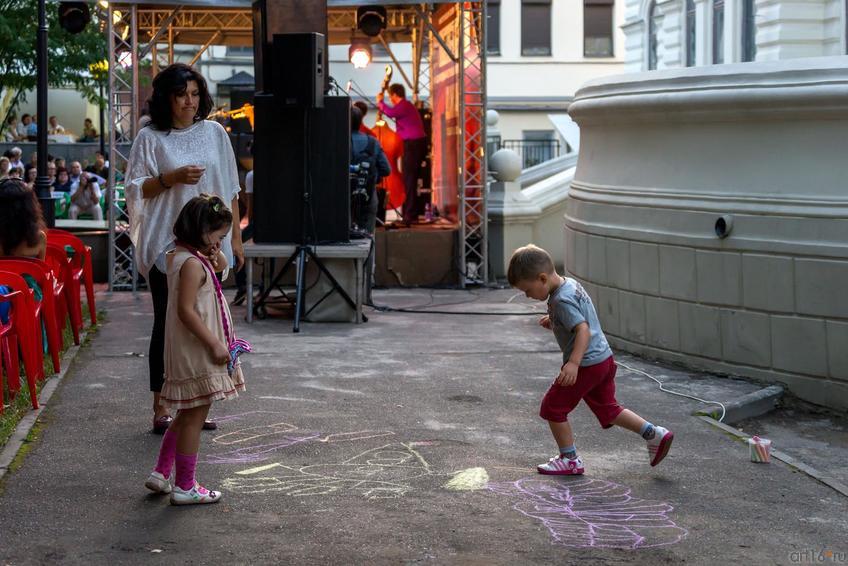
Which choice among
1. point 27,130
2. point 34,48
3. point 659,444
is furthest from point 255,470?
point 27,130

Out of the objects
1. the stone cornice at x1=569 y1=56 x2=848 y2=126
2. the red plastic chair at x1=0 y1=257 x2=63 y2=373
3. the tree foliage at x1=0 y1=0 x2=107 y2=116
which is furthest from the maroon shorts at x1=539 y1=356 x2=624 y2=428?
the tree foliage at x1=0 y1=0 x2=107 y2=116

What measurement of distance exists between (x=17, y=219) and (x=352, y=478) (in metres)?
3.53

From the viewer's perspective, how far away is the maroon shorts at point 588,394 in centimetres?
625

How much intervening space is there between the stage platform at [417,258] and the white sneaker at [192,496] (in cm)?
1003

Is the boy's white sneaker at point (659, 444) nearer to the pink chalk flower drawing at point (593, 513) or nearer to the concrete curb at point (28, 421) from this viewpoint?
the pink chalk flower drawing at point (593, 513)

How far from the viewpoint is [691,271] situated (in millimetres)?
9195

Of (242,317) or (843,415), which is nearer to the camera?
(843,415)

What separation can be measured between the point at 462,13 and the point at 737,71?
7.00 meters

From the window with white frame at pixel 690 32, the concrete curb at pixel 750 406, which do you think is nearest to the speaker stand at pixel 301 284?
the concrete curb at pixel 750 406

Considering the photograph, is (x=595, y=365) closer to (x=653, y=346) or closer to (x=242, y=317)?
(x=653, y=346)

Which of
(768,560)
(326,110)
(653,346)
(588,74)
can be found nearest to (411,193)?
(326,110)

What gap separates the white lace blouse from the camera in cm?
680

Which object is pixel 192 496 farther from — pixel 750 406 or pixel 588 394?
pixel 750 406

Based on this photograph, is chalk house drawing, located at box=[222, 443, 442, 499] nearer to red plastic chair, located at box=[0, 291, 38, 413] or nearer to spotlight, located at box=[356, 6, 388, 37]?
red plastic chair, located at box=[0, 291, 38, 413]
